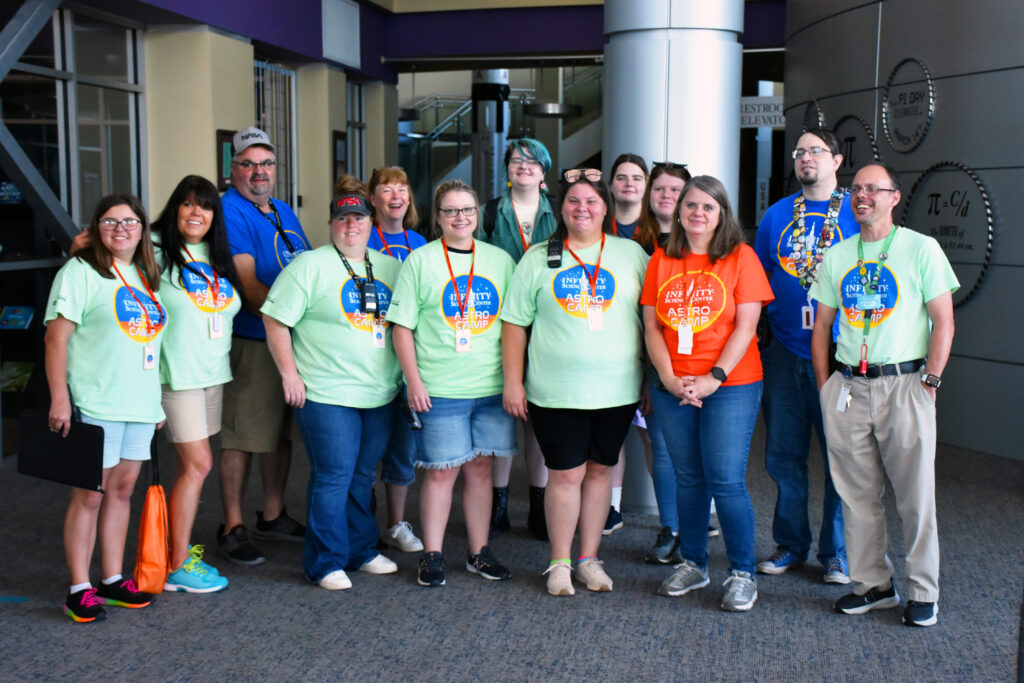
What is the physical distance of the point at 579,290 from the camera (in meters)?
3.44

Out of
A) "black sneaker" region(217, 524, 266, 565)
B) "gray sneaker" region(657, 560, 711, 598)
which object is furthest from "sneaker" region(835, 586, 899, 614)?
"black sneaker" region(217, 524, 266, 565)

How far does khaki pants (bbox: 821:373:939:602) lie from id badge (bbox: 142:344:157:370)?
7.52 feet

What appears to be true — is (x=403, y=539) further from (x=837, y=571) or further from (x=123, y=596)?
(x=837, y=571)

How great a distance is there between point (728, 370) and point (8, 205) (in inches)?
171

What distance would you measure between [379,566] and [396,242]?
132 cm

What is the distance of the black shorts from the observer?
→ 11.5 feet

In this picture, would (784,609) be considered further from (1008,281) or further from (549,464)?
(1008,281)

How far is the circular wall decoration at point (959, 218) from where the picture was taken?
19.2 ft

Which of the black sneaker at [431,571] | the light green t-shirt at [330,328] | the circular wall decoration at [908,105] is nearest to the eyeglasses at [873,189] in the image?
the light green t-shirt at [330,328]

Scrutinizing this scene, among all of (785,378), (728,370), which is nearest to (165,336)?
(728,370)

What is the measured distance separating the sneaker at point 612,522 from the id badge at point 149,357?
6.77 ft

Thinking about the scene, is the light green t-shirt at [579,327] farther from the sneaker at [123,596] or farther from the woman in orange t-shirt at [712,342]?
the sneaker at [123,596]

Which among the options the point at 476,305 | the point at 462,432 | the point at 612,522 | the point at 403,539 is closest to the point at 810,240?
the point at 476,305

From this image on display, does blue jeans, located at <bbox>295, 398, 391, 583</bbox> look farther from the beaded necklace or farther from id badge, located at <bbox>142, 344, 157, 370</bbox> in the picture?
the beaded necklace
